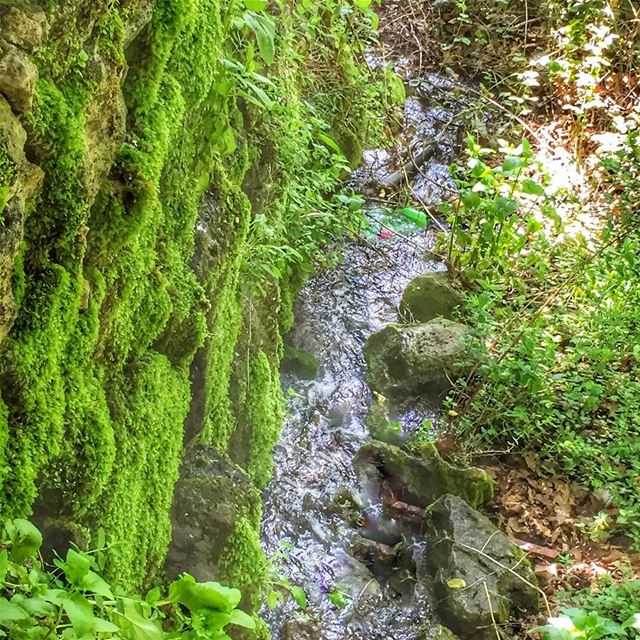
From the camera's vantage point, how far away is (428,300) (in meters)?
5.59

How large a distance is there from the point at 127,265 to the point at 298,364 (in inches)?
116

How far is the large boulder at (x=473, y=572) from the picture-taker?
3.49 m

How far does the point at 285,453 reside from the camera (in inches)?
167

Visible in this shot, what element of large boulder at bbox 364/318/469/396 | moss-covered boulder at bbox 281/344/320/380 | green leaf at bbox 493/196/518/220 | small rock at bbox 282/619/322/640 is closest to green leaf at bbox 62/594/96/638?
small rock at bbox 282/619/322/640

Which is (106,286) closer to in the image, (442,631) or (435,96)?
(442,631)

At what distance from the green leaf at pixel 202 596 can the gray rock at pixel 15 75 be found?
1109 mm

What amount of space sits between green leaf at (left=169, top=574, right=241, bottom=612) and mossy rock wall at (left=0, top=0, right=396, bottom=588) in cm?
42

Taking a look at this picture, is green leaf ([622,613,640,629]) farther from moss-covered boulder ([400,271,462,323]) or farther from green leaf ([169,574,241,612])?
moss-covered boulder ([400,271,462,323])

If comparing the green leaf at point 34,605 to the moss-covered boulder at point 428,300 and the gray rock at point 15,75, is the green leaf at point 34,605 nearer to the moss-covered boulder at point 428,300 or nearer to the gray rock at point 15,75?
the gray rock at point 15,75

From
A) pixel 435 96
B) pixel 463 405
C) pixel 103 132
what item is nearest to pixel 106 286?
pixel 103 132

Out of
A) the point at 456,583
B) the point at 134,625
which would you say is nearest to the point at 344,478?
the point at 456,583

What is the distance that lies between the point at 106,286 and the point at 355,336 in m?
3.56

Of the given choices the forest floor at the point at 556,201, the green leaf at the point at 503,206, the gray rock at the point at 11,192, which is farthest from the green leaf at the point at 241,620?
the green leaf at the point at 503,206

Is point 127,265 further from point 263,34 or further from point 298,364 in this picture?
point 298,364
